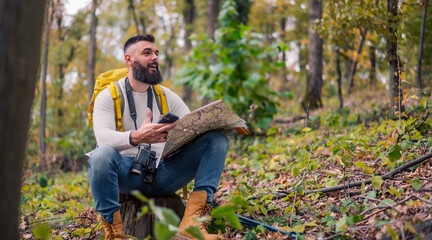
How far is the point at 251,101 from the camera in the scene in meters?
7.25

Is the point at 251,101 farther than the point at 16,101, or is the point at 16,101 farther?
the point at 251,101

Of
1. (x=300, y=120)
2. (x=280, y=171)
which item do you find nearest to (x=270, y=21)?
(x=300, y=120)

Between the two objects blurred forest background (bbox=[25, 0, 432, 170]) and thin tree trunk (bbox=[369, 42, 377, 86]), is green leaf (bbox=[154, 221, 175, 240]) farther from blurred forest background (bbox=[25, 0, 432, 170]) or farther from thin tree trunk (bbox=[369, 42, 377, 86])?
thin tree trunk (bbox=[369, 42, 377, 86])

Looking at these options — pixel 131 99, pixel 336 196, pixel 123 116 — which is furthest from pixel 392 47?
pixel 123 116

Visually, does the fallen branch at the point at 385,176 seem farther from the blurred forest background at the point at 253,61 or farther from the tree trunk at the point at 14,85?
the tree trunk at the point at 14,85

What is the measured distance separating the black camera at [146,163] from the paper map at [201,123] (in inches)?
5.3

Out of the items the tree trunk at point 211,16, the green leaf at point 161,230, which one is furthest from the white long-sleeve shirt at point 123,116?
the tree trunk at point 211,16

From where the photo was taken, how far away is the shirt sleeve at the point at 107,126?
2.88m

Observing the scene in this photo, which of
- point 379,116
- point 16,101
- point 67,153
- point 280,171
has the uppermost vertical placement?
point 16,101

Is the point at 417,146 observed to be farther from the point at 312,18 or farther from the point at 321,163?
the point at 312,18

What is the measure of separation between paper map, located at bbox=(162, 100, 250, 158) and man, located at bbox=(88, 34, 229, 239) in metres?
0.08

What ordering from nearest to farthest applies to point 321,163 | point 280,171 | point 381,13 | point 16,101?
point 16,101, point 321,163, point 280,171, point 381,13

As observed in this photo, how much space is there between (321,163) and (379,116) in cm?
225

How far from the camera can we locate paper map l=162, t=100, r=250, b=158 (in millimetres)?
2744
